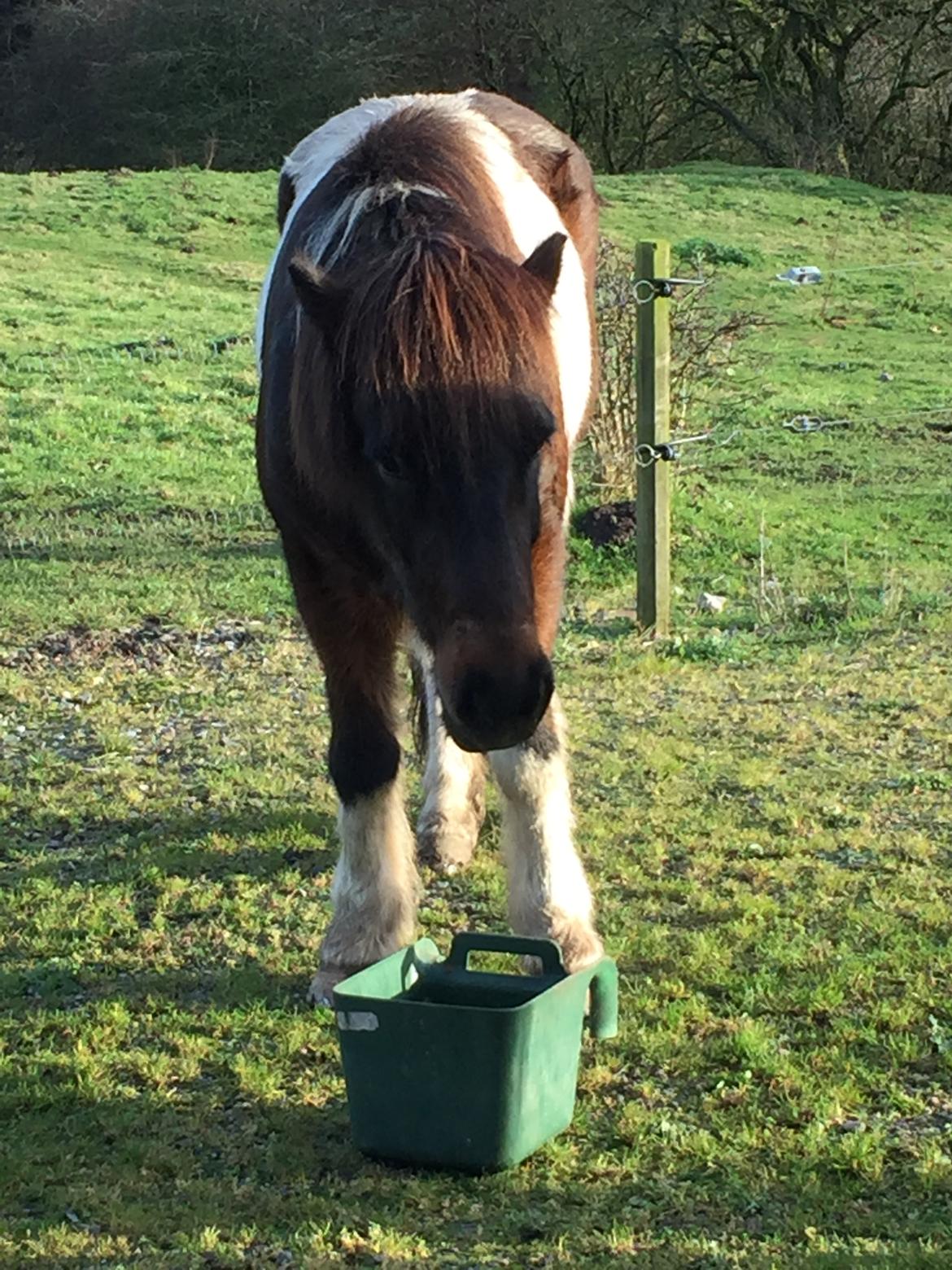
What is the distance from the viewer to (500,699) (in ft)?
9.05

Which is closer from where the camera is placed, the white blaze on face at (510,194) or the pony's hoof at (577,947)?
the pony's hoof at (577,947)

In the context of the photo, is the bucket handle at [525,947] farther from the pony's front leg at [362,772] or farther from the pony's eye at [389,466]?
the pony's eye at [389,466]

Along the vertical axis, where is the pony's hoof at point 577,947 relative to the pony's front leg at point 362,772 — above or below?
below

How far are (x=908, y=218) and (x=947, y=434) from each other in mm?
9580

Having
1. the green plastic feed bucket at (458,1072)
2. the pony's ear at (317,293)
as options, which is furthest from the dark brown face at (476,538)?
the green plastic feed bucket at (458,1072)

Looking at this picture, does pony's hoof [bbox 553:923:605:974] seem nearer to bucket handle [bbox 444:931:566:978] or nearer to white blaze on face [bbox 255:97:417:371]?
bucket handle [bbox 444:931:566:978]

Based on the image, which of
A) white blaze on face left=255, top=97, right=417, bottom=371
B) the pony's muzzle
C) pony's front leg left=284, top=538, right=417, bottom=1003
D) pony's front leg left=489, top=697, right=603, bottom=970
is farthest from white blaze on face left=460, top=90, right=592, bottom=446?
the pony's muzzle

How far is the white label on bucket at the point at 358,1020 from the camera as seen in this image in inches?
117

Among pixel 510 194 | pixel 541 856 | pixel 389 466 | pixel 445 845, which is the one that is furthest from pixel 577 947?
pixel 510 194

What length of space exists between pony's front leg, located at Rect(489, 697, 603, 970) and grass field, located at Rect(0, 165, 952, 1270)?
21 centimetres

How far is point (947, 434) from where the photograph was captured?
1238 cm

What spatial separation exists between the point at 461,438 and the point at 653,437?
183 inches

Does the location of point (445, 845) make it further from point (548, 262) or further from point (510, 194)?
point (548, 262)

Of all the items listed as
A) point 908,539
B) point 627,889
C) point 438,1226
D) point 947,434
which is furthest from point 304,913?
point 947,434
